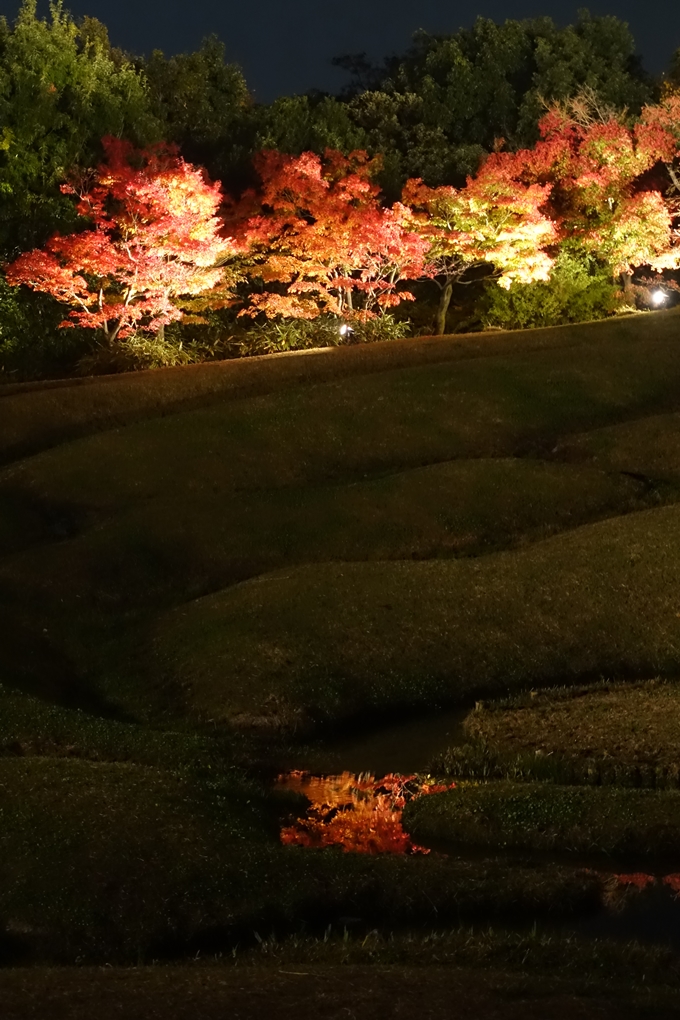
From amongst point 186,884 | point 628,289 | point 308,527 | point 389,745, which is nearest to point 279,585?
point 308,527

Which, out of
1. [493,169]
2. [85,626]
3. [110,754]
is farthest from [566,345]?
[110,754]

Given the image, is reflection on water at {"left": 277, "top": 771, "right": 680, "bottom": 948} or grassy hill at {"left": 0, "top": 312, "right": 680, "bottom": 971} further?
grassy hill at {"left": 0, "top": 312, "right": 680, "bottom": 971}

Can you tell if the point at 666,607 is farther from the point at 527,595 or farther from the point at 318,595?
the point at 318,595

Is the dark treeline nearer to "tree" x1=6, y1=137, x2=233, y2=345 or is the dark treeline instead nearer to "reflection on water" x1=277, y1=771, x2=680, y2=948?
"tree" x1=6, y1=137, x2=233, y2=345

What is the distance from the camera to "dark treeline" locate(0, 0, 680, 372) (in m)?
53.0

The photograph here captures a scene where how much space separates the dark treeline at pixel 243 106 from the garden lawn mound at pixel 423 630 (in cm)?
2846

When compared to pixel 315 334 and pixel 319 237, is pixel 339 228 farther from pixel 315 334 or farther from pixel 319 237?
pixel 315 334

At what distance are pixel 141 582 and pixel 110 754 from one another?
969cm

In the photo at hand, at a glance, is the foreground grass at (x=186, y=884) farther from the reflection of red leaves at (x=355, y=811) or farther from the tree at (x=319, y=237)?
the tree at (x=319, y=237)

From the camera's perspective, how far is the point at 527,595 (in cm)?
2647

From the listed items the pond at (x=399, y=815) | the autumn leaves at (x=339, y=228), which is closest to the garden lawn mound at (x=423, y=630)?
the pond at (x=399, y=815)

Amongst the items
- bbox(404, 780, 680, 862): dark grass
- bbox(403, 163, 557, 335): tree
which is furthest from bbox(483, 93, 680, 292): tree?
bbox(404, 780, 680, 862): dark grass

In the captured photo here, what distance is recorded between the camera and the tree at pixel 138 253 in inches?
1809

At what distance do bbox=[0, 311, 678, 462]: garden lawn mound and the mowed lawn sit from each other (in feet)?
0.66
